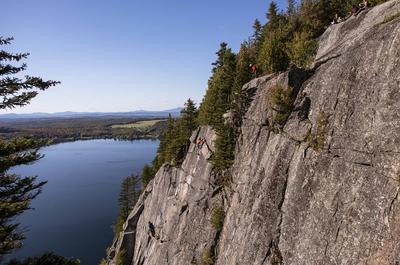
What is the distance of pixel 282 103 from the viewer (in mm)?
25469

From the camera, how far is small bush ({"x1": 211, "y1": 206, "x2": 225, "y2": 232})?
3116 centimetres

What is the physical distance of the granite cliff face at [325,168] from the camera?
16.1 meters

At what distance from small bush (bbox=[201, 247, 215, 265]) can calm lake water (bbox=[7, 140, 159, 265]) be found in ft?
162

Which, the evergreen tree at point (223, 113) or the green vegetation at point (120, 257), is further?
the green vegetation at point (120, 257)

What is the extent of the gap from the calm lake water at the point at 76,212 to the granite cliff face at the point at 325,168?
170ft

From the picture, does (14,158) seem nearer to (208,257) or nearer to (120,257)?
(208,257)

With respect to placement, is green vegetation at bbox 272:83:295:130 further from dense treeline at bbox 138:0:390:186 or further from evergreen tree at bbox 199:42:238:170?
evergreen tree at bbox 199:42:238:170

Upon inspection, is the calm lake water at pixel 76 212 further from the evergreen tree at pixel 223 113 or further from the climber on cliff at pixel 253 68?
the climber on cliff at pixel 253 68

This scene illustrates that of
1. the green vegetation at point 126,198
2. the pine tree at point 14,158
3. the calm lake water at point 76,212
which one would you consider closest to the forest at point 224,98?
the pine tree at point 14,158

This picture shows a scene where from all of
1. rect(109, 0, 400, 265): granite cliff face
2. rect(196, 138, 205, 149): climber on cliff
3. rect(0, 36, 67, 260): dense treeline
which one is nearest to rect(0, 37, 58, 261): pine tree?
rect(0, 36, 67, 260): dense treeline

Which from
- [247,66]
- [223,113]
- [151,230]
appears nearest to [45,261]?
[223,113]

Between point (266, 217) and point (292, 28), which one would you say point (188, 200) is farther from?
point (292, 28)

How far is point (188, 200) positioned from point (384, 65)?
27794 millimetres

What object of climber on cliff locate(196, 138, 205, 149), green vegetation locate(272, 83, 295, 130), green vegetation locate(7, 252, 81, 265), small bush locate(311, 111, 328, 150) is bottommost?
green vegetation locate(7, 252, 81, 265)
